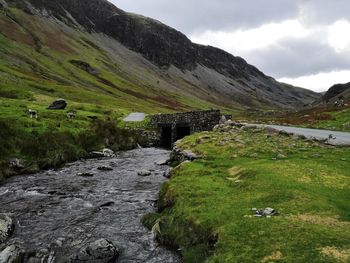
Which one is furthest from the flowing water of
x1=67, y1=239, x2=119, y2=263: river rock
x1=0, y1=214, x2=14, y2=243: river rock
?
x1=67, y1=239, x2=119, y2=263: river rock

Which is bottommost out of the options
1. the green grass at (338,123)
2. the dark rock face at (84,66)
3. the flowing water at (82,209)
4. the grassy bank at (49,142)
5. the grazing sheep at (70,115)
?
the flowing water at (82,209)

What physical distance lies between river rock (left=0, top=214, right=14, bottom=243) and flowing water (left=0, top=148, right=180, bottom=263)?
391 millimetres

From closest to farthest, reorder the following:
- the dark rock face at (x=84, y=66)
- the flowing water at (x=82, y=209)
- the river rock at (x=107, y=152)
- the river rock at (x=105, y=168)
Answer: the flowing water at (x=82, y=209), the river rock at (x=105, y=168), the river rock at (x=107, y=152), the dark rock face at (x=84, y=66)

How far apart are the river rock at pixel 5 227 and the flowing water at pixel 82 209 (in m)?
0.39

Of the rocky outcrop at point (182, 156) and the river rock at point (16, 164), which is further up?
the rocky outcrop at point (182, 156)

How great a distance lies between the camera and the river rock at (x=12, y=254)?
19.2 m

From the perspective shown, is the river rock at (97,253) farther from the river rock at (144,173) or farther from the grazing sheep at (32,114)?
the grazing sheep at (32,114)

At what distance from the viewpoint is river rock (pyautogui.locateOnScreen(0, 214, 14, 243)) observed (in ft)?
73.6

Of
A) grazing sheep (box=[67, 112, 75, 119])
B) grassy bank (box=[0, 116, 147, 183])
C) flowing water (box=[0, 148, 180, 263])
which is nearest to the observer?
flowing water (box=[0, 148, 180, 263])

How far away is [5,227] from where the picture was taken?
23344 millimetres

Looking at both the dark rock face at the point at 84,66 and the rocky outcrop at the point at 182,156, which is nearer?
the rocky outcrop at the point at 182,156

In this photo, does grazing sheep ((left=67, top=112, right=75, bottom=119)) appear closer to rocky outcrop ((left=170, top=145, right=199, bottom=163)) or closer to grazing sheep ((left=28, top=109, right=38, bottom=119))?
grazing sheep ((left=28, top=109, right=38, bottom=119))

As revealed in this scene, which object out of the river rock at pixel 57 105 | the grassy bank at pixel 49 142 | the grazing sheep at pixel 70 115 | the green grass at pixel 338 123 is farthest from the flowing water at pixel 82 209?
the green grass at pixel 338 123

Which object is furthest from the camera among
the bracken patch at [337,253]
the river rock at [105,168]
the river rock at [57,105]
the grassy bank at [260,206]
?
the river rock at [57,105]
